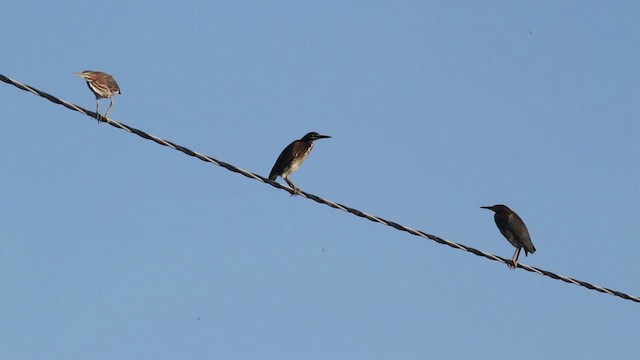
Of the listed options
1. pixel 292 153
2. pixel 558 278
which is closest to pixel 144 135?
pixel 558 278

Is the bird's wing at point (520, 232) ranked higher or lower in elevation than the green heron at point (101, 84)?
higher

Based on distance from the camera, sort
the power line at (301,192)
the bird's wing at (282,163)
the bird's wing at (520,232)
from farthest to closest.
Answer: the bird's wing at (520,232), the bird's wing at (282,163), the power line at (301,192)

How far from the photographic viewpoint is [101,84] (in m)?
14.1

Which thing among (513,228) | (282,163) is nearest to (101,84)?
(282,163)

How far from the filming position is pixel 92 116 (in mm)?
8344

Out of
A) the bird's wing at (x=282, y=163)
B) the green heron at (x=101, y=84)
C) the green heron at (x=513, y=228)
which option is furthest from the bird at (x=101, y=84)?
the green heron at (x=513, y=228)

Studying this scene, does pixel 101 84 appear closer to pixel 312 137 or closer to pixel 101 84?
pixel 101 84

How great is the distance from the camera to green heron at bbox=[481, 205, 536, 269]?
618 inches

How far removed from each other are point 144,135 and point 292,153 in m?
5.50

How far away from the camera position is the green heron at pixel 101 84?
547 inches

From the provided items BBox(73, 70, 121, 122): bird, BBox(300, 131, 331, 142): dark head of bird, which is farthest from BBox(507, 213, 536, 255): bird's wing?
BBox(73, 70, 121, 122): bird

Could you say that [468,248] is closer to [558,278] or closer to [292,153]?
[558,278]

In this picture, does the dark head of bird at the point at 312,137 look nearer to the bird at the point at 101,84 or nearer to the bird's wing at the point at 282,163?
the bird's wing at the point at 282,163

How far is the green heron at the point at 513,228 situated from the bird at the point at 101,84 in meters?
5.34
